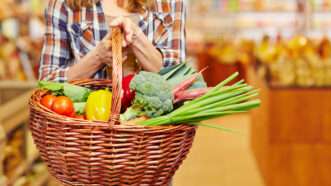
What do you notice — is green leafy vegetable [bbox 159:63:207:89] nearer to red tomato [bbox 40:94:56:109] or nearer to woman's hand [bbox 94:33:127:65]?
woman's hand [bbox 94:33:127:65]

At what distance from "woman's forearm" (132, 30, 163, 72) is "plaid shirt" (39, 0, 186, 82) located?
92mm

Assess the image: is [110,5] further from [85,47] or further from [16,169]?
[16,169]

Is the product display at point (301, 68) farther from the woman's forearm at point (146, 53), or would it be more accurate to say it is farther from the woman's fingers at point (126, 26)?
the woman's fingers at point (126, 26)

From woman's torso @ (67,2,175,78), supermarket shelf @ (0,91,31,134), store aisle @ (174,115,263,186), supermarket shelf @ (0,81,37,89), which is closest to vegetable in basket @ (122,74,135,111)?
woman's torso @ (67,2,175,78)

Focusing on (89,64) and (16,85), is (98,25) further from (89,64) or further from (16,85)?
(16,85)

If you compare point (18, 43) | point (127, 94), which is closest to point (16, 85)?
point (18, 43)

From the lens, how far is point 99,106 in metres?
1.58

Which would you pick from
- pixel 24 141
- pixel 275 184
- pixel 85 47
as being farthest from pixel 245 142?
pixel 85 47

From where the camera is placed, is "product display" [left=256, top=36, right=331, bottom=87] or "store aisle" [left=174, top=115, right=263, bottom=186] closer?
"product display" [left=256, top=36, right=331, bottom=87]

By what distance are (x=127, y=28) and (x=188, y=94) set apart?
0.72 feet

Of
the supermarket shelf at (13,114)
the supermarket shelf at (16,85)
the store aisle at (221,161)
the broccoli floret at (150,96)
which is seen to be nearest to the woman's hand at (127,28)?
the broccoli floret at (150,96)

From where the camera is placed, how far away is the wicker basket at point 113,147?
1482mm

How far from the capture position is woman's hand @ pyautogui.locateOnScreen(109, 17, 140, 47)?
1614 millimetres

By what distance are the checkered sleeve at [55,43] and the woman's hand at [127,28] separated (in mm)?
304
